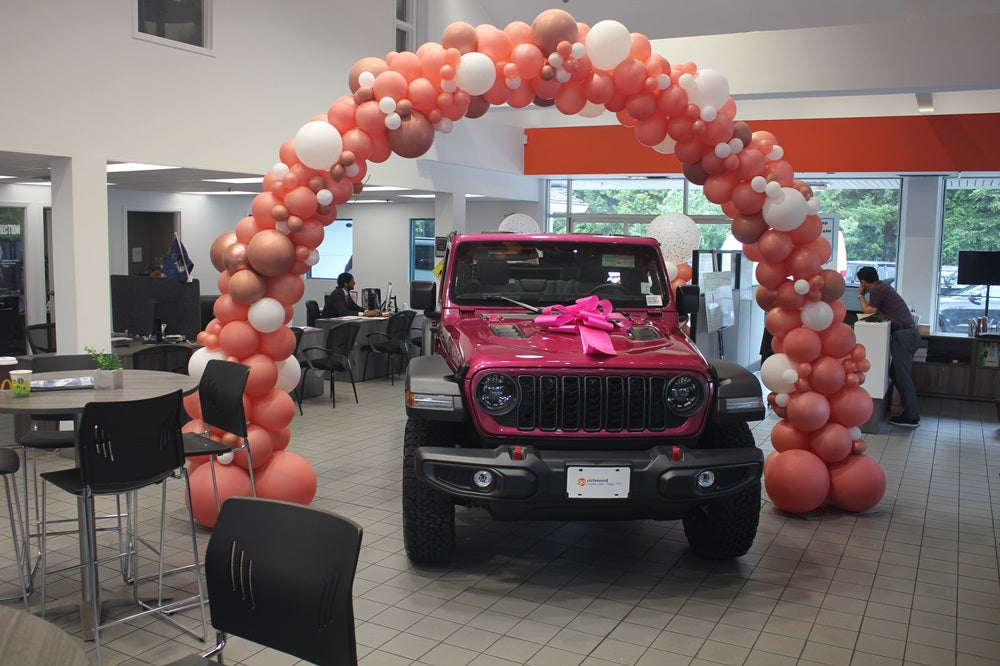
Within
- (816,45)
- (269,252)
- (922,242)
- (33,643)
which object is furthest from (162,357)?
(922,242)

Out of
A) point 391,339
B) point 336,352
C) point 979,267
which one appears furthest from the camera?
point 391,339

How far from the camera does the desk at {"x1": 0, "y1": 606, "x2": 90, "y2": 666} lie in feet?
5.31

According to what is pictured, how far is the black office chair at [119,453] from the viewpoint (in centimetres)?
344

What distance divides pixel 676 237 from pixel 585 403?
650 centimetres

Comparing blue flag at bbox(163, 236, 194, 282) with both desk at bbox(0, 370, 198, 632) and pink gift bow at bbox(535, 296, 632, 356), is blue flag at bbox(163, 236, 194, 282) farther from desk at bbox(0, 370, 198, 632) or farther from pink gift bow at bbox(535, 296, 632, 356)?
pink gift bow at bbox(535, 296, 632, 356)

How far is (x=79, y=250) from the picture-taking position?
6594 millimetres

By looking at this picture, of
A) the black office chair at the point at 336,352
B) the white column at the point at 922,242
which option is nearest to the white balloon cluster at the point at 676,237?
the black office chair at the point at 336,352

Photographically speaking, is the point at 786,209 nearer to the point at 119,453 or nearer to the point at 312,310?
the point at 119,453

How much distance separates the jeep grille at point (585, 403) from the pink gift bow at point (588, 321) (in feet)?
0.62

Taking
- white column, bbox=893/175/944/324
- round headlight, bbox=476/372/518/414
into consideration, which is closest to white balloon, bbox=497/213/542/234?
white column, bbox=893/175/944/324

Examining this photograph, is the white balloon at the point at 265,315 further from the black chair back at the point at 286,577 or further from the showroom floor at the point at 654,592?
the black chair back at the point at 286,577

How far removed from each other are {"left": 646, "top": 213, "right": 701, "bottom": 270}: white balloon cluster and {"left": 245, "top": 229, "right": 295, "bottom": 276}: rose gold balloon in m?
5.87

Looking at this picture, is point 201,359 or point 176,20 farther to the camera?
point 176,20

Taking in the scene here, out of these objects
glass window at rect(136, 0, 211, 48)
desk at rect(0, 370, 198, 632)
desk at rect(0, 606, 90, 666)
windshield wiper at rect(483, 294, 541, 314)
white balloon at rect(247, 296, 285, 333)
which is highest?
glass window at rect(136, 0, 211, 48)
